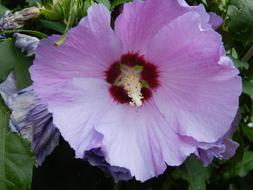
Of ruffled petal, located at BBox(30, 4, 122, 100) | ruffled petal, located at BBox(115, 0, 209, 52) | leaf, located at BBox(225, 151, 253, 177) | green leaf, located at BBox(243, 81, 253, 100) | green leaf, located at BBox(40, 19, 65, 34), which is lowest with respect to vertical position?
leaf, located at BBox(225, 151, 253, 177)

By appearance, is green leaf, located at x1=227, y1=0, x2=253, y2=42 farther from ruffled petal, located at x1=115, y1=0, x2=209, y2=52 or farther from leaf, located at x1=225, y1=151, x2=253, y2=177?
leaf, located at x1=225, y1=151, x2=253, y2=177

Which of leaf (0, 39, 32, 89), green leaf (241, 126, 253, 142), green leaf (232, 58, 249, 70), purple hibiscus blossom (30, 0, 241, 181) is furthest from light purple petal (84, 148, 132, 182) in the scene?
green leaf (241, 126, 253, 142)

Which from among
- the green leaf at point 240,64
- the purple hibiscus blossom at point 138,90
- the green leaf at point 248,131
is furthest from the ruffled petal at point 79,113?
the green leaf at point 248,131

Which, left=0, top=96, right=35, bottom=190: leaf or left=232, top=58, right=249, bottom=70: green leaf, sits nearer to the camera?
left=0, top=96, right=35, bottom=190: leaf

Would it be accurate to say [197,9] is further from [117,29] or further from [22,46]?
[22,46]

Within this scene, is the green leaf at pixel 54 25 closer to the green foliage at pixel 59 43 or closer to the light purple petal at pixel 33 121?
the green foliage at pixel 59 43

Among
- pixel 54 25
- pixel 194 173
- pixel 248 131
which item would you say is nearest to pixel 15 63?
pixel 54 25

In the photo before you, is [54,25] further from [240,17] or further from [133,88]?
[240,17]
